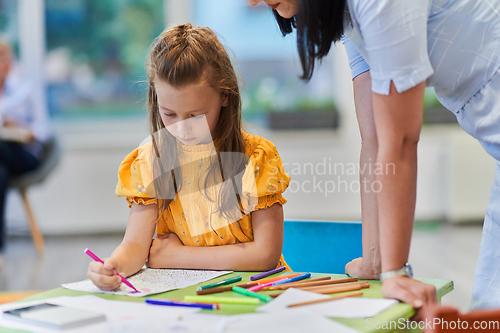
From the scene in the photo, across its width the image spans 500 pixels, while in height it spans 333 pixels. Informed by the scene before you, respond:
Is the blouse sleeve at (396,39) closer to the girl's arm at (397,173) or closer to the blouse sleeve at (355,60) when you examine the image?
the girl's arm at (397,173)

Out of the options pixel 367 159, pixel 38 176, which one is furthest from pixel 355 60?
pixel 38 176

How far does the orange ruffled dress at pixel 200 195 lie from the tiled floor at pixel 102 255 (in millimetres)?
1255

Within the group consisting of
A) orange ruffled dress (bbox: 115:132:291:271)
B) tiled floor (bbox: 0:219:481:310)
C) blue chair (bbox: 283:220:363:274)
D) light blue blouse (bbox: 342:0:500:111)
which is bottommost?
tiled floor (bbox: 0:219:481:310)

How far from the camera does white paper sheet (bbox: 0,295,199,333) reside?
59 cm

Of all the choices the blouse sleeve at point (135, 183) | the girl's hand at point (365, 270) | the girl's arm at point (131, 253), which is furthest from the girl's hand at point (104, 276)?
the girl's hand at point (365, 270)

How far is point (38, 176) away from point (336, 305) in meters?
2.67

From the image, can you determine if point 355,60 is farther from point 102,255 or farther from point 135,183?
point 102,255

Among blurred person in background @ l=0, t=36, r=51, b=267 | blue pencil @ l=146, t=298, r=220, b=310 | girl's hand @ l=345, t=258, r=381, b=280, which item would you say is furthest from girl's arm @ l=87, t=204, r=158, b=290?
blurred person in background @ l=0, t=36, r=51, b=267

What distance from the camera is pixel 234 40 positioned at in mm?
3830

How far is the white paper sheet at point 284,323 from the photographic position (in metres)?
0.55

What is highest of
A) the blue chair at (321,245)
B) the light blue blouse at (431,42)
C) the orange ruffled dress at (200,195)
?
the light blue blouse at (431,42)

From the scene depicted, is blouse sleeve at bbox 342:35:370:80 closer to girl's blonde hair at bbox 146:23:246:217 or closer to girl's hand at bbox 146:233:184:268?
girl's blonde hair at bbox 146:23:246:217

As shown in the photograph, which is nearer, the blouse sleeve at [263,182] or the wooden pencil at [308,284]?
the wooden pencil at [308,284]

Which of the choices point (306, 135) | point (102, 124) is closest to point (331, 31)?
point (306, 135)
